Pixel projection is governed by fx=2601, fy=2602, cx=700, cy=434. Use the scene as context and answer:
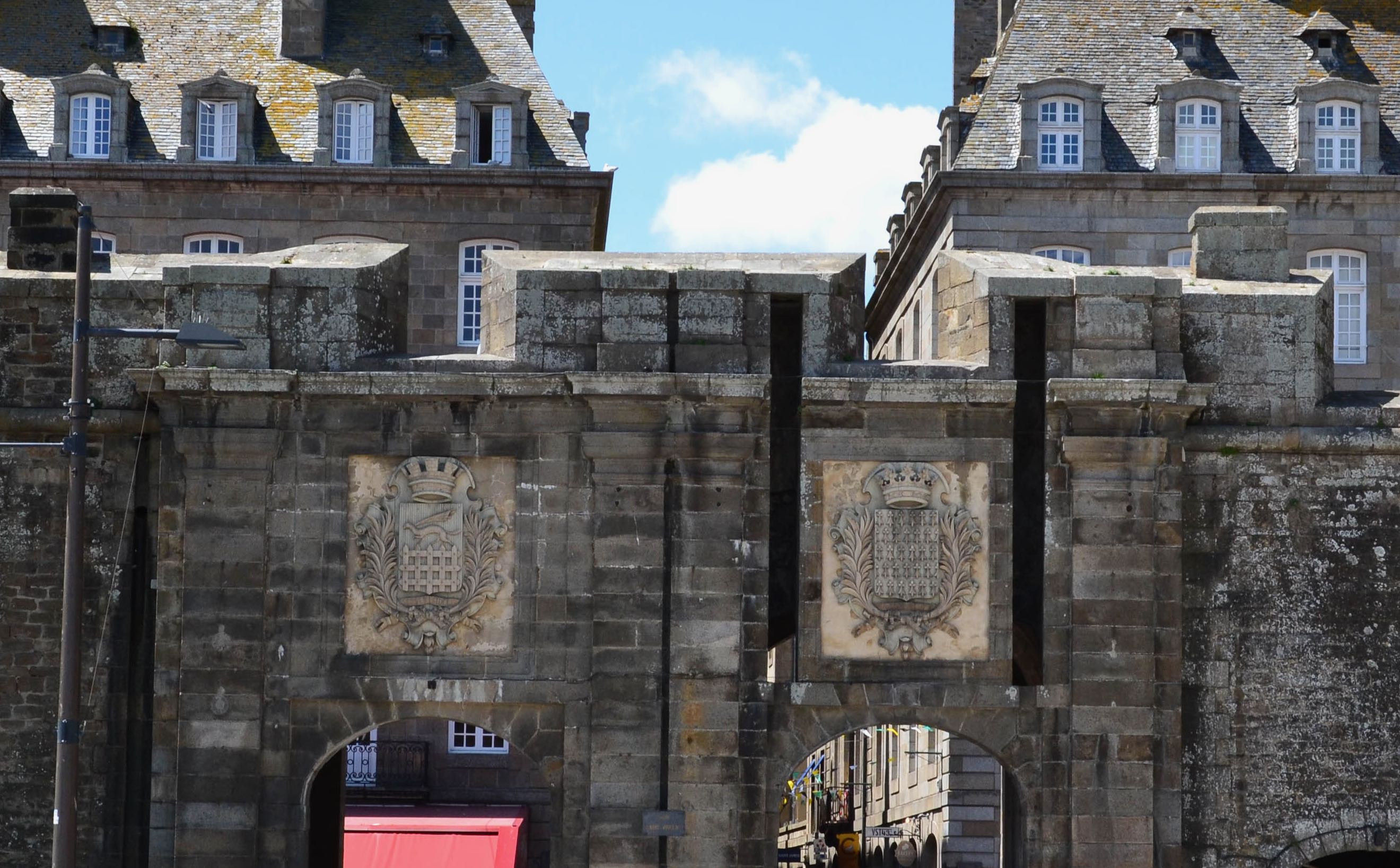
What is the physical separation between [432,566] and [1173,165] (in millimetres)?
19222

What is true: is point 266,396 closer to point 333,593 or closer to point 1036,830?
point 333,593

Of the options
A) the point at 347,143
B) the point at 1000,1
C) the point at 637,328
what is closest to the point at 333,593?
the point at 637,328

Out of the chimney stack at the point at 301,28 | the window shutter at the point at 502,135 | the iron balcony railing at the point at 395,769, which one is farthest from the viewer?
the chimney stack at the point at 301,28

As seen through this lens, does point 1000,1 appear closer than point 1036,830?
No

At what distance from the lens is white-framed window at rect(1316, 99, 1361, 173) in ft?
132

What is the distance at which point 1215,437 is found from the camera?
24609 mm

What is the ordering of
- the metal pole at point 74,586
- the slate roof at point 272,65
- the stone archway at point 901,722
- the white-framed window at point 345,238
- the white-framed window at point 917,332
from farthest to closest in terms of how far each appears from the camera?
the white-framed window at point 917,332
the slate roof at point 272,65
the white-framed window at point 345,238
the stone archway at point 901,722
the metal pole at point 74,586

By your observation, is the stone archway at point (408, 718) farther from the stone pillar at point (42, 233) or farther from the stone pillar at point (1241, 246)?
the stone pillar at point (1241, 246)

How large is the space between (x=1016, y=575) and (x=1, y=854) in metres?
9.94

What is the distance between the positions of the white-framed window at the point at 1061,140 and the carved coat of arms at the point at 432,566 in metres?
18.2

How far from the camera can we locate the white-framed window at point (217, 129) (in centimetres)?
4031

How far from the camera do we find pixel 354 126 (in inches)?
1592

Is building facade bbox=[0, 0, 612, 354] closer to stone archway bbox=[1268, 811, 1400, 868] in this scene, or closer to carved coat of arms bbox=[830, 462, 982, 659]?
carved coat of arms bbox=[830, 462, 982, 659]

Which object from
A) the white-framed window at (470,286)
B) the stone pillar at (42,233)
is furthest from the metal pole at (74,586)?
the white-framed window at (470,286)
